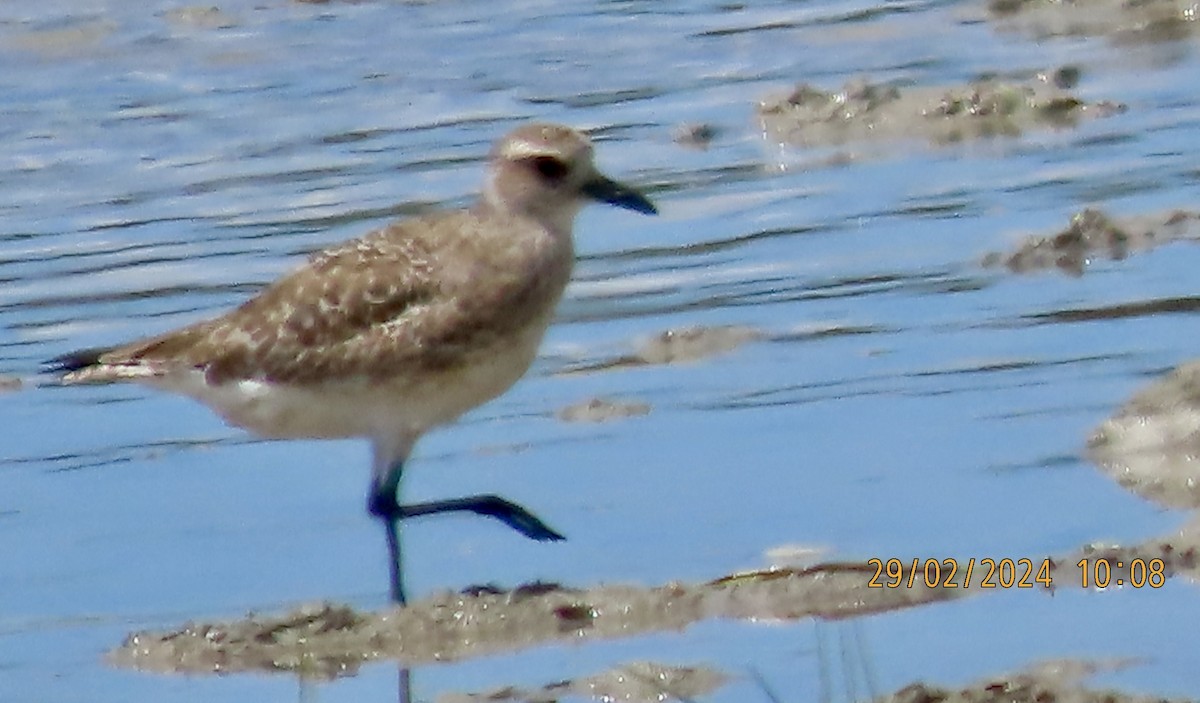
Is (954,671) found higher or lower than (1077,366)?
lower

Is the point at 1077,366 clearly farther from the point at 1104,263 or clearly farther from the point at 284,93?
the point at 284,93

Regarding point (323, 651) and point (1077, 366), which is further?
point (1077, 366)

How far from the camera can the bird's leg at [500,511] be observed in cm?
725

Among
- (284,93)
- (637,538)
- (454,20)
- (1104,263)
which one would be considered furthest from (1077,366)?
(454,20)

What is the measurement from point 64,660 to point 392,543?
98 cm

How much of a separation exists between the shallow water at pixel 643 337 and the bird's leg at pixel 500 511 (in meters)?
0.07

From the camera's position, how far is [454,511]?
7668 mm

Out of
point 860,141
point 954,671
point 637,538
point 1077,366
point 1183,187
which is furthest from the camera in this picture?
point 860,141

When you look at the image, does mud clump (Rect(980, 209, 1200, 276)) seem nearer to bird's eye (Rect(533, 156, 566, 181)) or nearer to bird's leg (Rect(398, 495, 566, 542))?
bird's eye (Rect(533, 156, 566, 181))

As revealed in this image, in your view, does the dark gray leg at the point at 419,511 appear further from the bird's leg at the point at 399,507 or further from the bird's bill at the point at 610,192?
the bird's bill at the point at 610,192

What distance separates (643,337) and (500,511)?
205 centimetres

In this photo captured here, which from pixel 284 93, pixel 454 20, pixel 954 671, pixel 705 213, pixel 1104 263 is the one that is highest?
pixel 454 20

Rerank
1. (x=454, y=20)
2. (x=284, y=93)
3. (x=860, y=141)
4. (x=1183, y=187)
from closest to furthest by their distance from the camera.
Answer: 1. (x=1183, y=187)
2. (x=860, y=141)
3. (x=284, y=93)
4. (x=454, y=20)
